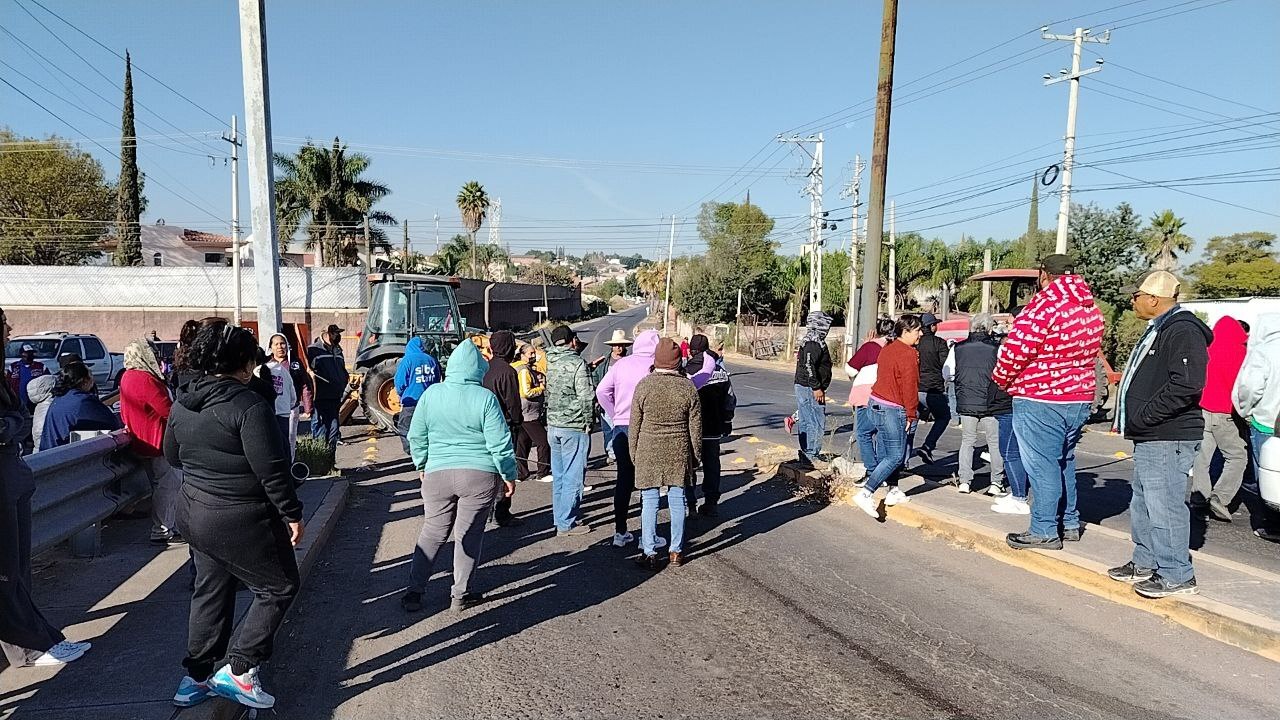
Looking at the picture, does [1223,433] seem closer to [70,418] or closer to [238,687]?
[238,687]

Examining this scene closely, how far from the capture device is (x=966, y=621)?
5.49 meters

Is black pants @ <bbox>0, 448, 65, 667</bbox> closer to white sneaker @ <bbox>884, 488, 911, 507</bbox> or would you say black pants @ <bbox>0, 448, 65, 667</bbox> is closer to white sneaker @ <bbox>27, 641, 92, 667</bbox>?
white sneaker @ <bbox>27, 641, 92, 667</bbox>

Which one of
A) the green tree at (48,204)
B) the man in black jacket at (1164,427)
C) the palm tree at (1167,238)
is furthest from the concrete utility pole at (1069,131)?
the green tree at (48,204)

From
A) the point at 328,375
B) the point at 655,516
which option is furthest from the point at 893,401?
the point at 328,375

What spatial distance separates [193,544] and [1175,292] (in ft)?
20.1

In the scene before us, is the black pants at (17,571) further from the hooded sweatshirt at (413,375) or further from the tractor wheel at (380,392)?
the tractor wheel at (380,392)

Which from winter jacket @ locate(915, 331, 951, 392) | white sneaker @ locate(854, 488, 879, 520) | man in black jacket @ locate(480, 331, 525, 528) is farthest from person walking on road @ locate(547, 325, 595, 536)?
winter jacket @ locate(915, 331, 951, 392)

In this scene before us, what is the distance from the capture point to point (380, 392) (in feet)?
47.0

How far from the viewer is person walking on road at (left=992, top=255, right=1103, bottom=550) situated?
249 inches

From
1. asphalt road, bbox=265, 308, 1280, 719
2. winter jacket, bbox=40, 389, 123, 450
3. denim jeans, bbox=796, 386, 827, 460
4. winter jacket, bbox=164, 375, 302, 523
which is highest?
winter jacket, bbox=164, 375, 302, 523

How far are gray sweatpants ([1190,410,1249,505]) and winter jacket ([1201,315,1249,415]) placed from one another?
6.6 inches

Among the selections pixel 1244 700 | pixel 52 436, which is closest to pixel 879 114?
pixel 1244 700

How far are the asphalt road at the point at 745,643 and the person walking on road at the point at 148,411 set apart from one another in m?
1.34

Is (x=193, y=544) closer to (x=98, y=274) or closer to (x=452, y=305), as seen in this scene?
(x=452, y=305)
